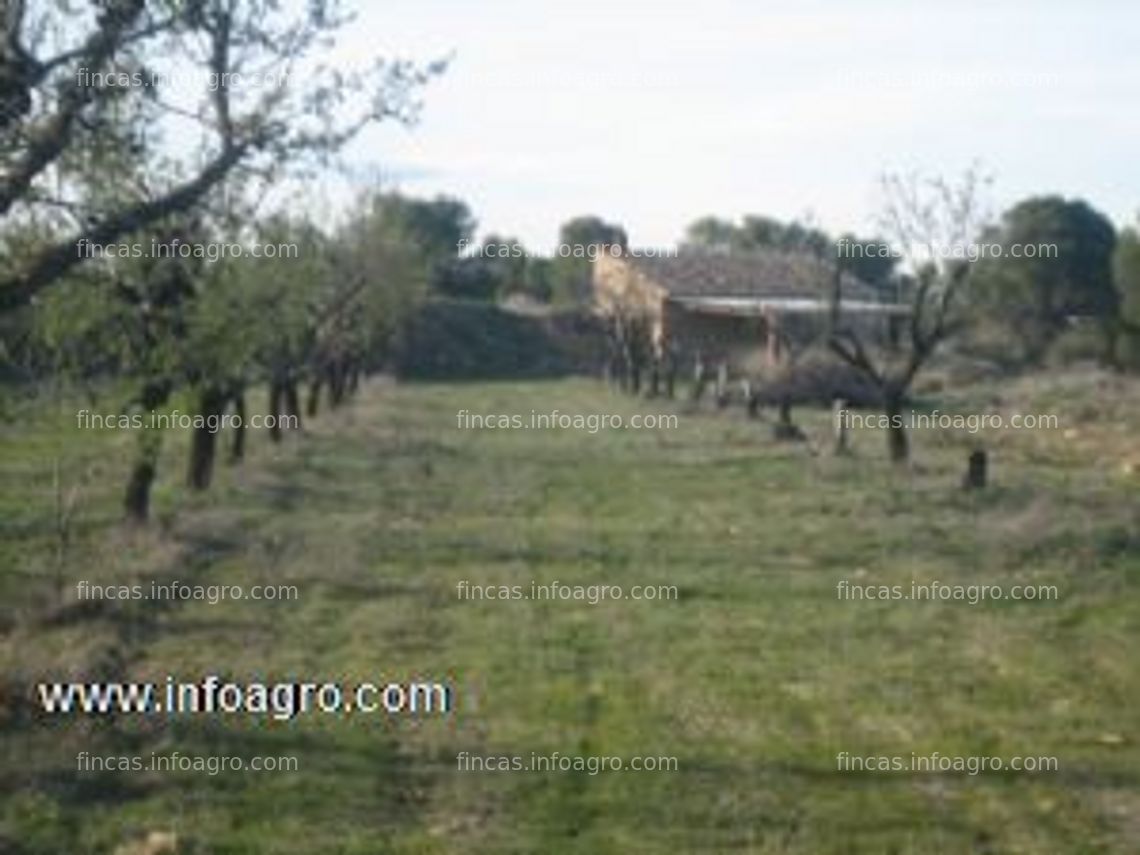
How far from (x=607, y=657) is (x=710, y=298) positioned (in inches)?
2607

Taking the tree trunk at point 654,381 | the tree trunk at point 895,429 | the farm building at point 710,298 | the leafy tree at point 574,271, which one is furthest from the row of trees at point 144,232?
the leafy tree at point 574,271

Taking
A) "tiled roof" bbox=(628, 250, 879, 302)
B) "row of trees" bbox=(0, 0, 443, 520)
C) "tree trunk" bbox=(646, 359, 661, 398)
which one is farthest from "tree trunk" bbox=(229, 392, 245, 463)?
"tiled roof" bbox=(628, 250, 879, 302)

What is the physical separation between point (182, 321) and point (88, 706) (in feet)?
28.4

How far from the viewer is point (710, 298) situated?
82.8 metres

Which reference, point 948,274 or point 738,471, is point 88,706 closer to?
point 738,471

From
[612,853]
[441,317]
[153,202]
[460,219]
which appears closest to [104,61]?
[153,202]

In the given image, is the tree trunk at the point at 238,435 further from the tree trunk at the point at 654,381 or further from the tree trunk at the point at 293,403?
the tree trunk at the point at 654,381

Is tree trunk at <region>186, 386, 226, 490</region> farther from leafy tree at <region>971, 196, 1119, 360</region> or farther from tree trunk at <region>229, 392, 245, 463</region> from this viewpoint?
leafy tree at <region>971, 196, 1119, 360</region>

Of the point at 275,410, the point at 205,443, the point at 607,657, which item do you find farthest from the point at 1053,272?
the point at 607,657

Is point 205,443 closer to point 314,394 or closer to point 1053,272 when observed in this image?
point 314,394

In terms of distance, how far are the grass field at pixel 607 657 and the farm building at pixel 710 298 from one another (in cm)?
3993

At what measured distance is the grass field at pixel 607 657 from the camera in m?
11.6

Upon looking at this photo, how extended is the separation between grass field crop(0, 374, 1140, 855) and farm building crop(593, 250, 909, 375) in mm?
39925

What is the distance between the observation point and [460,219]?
120688 mm
